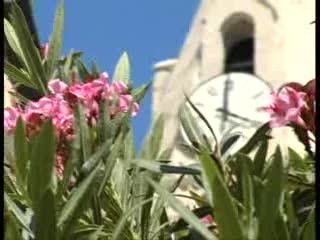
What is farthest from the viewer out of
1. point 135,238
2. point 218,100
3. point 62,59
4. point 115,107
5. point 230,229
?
point 218,100

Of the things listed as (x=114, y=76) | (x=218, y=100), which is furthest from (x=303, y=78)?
(x=114, y=76)

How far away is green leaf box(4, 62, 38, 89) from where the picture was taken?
2479 mm

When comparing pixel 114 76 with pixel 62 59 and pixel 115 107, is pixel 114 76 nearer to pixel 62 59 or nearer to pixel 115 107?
pixel 62 59

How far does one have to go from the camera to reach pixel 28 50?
8.14ft

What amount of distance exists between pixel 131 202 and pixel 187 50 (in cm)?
1653

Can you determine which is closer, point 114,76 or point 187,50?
point 114,76

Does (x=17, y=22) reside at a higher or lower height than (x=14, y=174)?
higher

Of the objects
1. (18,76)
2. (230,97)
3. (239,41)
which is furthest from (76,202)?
(239,41)

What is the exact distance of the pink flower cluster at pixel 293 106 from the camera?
2125mm

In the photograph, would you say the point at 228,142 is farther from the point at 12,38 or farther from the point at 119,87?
the point at 12,38

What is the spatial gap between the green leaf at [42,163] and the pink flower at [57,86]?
579mm

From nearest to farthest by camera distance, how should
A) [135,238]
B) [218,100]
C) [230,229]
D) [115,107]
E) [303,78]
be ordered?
[230,229] → [135,238] → [115,107] → [303,78] → [218,100]

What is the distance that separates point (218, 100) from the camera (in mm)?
18172
